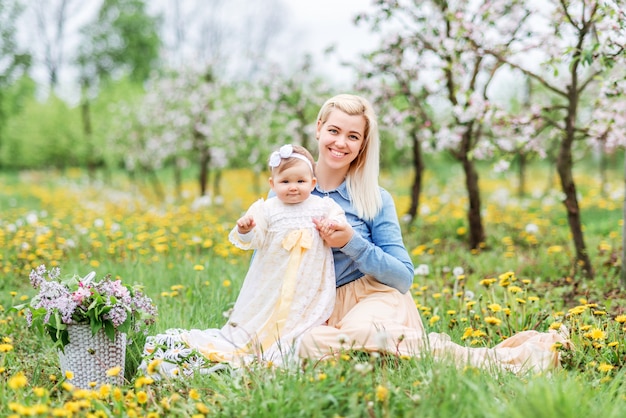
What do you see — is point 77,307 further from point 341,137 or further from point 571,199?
point 571,199

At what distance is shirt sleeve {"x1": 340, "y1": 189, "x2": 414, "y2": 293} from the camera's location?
108 inches

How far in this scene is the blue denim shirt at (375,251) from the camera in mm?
2754

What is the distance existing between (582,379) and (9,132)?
25.6 meters

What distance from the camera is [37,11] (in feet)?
70.5

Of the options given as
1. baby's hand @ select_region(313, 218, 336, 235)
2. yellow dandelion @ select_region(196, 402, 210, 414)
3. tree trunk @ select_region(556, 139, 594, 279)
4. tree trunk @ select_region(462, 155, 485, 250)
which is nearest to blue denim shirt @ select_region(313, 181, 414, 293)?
baby's hand @ select_region(313, 218, 336, 235)

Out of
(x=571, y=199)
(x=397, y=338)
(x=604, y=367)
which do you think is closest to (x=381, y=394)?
(x=397, y=338)

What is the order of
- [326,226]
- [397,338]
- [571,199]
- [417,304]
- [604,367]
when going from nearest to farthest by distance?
[604,367]
[397,338]
[326,226]
[417,304]
[571,199]

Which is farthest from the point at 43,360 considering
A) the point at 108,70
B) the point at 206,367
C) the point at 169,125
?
the point at 108,70

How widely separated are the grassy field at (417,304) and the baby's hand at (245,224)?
62cm

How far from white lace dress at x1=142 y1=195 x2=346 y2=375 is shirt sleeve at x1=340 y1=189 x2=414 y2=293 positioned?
0.46ft

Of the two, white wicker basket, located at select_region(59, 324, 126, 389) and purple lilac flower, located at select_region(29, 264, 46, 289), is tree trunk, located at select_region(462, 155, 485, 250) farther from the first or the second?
purple lilac flower, located at select_region(29, 264, 46, 289)

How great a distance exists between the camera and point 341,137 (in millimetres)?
2932

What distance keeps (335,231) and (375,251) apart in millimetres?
223

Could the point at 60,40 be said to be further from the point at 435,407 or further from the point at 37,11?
the point at 435,407
